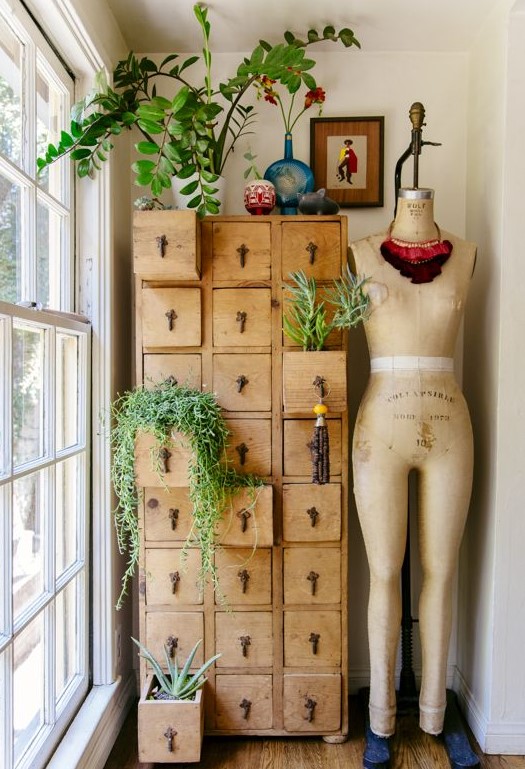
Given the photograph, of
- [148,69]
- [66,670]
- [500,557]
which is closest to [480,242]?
[500,557]

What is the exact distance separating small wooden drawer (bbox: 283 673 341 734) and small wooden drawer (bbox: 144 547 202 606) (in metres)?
0.42

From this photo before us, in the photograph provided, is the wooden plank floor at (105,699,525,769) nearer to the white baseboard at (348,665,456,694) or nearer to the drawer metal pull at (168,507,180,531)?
the white baseboard at (348,665,456,694)

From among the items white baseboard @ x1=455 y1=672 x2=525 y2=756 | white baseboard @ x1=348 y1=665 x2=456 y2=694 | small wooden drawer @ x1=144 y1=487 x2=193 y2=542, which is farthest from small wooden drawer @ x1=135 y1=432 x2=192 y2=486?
white baseboard @ x1=455 y1=672 x2=525 y2=756

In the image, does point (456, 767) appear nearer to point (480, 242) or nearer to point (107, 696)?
point (107, 696)

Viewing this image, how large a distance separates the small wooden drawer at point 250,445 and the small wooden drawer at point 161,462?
0.18 m

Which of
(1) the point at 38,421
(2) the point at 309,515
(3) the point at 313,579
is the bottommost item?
(3) the point at 313,579

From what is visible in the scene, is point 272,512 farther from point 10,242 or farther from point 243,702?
point 10,242

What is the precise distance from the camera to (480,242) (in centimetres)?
185

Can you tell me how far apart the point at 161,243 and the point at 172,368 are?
38 centimetres

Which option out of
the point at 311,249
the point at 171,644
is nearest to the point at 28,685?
the point at 171,644

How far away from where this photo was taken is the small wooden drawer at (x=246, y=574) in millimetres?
1690

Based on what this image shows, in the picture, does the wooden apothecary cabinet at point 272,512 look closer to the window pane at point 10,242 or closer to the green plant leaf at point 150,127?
the green plant leaf at point 150,127

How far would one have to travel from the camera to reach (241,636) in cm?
170

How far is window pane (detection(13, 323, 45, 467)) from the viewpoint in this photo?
1.29m
